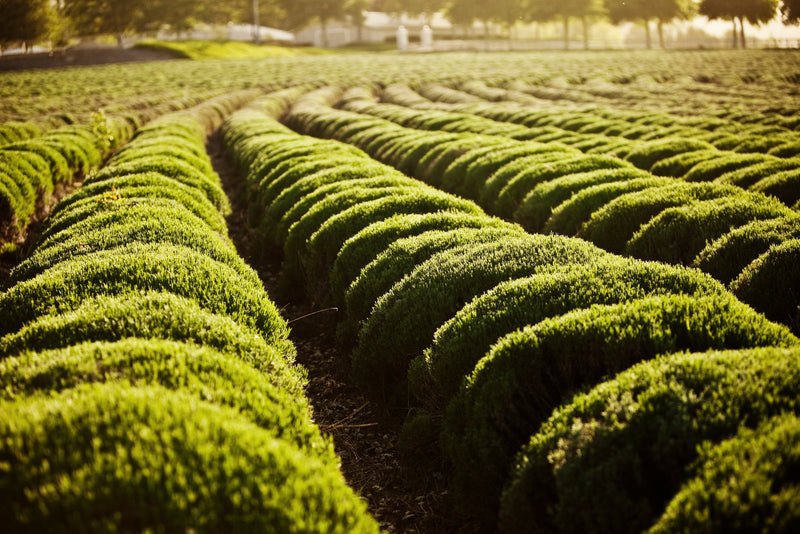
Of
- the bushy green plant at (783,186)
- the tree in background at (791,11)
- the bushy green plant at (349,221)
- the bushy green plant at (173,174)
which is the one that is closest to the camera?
the bushy green plant at (349,221)

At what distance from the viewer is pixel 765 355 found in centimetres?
345

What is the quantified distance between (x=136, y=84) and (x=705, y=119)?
146ft

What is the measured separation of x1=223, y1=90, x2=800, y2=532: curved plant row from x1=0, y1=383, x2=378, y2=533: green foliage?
4.14 feet

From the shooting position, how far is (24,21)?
45.1 metres

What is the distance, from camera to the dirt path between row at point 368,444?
15.3ft

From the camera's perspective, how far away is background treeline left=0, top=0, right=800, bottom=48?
78.8m

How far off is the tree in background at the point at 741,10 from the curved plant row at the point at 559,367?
88.8m

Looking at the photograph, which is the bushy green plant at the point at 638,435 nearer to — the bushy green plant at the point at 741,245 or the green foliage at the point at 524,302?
the green foliage at the point at 524,302

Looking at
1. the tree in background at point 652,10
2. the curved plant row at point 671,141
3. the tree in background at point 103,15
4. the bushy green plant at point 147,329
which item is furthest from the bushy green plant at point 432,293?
the tree in background at point 652,10

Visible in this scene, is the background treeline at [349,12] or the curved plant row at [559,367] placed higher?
the background treeline at [349,12]

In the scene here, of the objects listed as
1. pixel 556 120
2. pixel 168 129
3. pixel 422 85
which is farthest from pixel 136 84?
pixel 556 120

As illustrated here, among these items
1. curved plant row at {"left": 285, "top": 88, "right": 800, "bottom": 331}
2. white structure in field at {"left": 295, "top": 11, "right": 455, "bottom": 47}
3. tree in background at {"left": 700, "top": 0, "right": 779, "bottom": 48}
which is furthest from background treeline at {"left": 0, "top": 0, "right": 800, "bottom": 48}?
curved plant row at {"left": 285, "top": 88, "right": 800, "bottom": 331}

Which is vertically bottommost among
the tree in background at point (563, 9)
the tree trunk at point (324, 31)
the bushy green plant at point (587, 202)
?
the bushy green plant at point (587, 202)

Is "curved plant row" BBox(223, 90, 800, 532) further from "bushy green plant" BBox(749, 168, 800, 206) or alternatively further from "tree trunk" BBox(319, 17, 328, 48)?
"tree trunk" BBox(319, 17, 328, 48)
